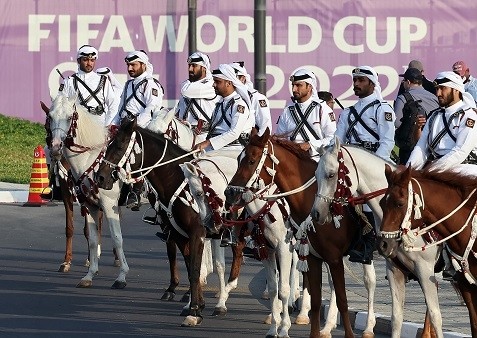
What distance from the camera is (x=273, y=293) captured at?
13469mm

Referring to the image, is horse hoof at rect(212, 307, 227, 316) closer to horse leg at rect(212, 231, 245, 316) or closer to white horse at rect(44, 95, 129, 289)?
horse leg at rect(212, 231, 245, 316)

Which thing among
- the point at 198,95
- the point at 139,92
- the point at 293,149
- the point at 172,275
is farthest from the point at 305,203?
the point at 139,92

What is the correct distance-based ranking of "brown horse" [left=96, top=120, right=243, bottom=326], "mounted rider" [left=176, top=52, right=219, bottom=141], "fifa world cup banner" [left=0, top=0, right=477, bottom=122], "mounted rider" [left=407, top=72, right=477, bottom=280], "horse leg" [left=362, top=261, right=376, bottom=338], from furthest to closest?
1. "fifa world cup banner" [left=0, top=0, right=477, bottom=122]
2. "mounted rider" [left=176, top=52, right=219, bottom=141]
3. "brown horse" [left=96, top=120, right=243, bottom=326]
4. "horse leg" [left=362, top=261, right=376, bottom=338]
5. "mounted rider" [left=407, top=72, right=477, bottom=280]

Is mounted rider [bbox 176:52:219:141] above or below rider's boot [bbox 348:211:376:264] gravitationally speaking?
above

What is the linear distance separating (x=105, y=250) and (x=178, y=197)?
228 inches

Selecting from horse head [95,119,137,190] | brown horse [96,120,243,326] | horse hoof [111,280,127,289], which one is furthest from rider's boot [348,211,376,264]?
horse hoof [111,280,127,289]

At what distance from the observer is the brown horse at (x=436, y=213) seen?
1055 centimetres

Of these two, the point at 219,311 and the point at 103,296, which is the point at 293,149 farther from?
the point at 103,296

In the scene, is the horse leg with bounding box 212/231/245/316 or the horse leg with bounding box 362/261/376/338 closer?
the horse leg with bounding box 362/261/376/338

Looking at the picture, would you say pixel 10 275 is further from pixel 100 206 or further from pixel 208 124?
pixel 208 124

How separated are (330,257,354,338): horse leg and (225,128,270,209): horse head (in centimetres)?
97

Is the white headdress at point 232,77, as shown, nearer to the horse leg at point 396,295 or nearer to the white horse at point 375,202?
the white horse at point 375,202

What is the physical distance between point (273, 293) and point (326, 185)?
6.90 ft

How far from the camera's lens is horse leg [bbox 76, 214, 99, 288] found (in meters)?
16.8
